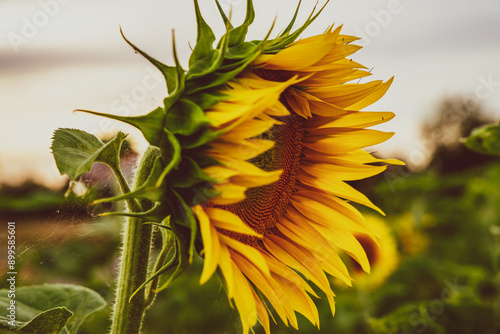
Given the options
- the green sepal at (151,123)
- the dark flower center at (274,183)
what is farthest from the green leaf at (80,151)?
the dark flower center at (274,183)

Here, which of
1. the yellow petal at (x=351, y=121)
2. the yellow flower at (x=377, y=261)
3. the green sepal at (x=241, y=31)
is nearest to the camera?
the green sepal at (x=241, y=31)

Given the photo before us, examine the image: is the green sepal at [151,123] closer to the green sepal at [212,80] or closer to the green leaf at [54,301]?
the green sepal at [212,80]

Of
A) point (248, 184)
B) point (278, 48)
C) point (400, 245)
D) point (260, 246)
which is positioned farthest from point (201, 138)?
point (400, 245)

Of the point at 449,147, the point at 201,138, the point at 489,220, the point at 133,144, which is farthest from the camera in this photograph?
the point at 449,147

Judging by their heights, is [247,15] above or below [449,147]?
above

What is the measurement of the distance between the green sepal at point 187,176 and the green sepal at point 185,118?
1.5 inches

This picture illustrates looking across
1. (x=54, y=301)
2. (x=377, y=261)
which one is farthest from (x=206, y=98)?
(x=377, y=261)

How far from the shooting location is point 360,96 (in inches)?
35.8

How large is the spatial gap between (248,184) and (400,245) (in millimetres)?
2297

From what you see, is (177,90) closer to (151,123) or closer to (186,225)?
(151,123)

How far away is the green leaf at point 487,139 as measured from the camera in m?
1.22

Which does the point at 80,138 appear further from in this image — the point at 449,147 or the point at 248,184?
the point at 449,147

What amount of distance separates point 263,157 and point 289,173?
12 centimetres

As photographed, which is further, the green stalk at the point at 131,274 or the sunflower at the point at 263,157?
the green stalk at the point at 131,274
